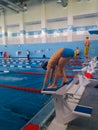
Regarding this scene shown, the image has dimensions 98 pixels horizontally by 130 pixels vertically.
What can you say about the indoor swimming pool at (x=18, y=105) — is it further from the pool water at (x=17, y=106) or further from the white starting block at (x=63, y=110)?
the white starting block at (x=63, y=110)

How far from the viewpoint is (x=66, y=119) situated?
9.02 ft

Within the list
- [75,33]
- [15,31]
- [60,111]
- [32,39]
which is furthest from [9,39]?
[60,111]

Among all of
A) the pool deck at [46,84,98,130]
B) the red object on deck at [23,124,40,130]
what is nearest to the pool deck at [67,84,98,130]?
the pool deck at [46,84,98,130]

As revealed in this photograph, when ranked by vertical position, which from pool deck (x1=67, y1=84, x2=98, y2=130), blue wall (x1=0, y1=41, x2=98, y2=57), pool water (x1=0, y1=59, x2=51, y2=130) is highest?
blue wall (x1=0, y1=41, x2=98, y2=57)

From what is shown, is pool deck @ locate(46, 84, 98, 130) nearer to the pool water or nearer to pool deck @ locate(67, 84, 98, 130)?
pool deck @ locate(67, 84, 98, 130)

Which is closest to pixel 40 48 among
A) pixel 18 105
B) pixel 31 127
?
pixel 18 105

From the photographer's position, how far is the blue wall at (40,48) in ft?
41.2

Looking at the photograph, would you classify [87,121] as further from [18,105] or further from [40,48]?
[40,48]

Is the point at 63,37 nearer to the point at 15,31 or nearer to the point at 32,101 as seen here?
the point at 15,31

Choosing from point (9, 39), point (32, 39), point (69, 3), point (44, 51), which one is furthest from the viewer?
point (9, 39)

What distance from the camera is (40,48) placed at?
14461mm

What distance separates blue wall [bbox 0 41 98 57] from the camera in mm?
12572

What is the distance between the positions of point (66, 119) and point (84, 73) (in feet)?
8.90

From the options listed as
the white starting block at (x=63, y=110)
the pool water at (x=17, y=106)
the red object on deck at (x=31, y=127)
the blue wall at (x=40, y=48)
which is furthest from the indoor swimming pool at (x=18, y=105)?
the blue wall at (x=40, y=48)
